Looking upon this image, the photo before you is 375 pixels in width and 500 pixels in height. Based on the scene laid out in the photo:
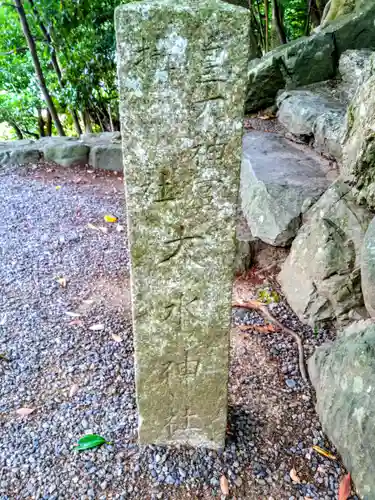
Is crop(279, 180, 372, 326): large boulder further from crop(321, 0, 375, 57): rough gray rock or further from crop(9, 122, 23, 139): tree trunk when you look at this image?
crop(9, 122, 23, 139): tree trunk

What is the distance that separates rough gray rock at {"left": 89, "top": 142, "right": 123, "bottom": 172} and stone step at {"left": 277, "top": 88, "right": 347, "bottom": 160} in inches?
92.6

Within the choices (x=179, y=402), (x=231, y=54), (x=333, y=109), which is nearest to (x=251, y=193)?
(x=333, y=109)

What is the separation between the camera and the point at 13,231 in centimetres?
444

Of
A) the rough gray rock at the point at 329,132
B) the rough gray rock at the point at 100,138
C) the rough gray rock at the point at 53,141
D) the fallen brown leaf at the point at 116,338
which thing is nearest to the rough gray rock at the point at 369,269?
the fallen brown leaf at the point at 116,338

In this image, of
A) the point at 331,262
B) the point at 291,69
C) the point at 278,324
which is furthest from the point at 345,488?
the point at 291,69

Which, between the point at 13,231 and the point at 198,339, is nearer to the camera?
the point at 198,339

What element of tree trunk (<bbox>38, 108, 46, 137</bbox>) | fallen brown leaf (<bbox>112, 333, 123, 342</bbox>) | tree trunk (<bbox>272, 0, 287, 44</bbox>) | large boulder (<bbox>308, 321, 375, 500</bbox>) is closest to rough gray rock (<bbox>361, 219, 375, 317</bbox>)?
→ large boulder (<bbox>308, 321, 375, 500</bbox>)

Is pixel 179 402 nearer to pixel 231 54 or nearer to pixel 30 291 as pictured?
pixel 231 54

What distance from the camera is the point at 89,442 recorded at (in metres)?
2.15

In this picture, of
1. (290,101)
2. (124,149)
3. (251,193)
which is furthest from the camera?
(290,101)

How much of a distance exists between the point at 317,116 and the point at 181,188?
11.9 ft

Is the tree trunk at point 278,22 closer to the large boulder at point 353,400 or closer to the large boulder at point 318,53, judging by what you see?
the large boulder at point 318,53

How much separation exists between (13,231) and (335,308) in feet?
10.8

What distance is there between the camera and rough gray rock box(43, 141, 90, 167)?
6.15m
